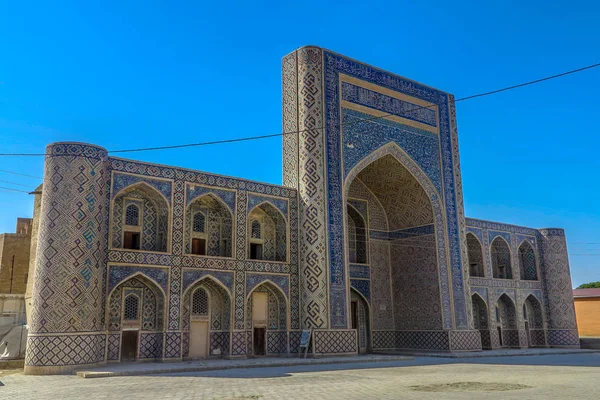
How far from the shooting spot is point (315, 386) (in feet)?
25.3

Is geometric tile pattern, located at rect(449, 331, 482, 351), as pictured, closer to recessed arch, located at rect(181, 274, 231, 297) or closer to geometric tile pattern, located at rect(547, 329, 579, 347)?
geometric tile pattern, located at rect(547, 329, 579, 347)

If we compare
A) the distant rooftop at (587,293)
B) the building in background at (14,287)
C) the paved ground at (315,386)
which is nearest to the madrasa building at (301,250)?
the building in background at (14,287)

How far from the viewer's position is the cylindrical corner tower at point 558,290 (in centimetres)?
2103

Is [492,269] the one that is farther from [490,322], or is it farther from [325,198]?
[325,198]

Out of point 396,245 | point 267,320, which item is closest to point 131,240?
point 267,320

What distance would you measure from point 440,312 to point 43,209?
11.0 meters

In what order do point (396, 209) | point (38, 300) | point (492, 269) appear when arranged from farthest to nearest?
1. point (492, 269)
2. point (396, 209)
3. point (38, 300)

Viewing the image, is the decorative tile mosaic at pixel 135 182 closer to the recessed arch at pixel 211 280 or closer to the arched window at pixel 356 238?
the recessed arch at pixel 211 280

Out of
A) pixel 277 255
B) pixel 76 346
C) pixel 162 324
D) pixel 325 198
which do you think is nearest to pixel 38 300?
pixel 76 346

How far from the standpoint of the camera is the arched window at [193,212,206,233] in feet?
46.1

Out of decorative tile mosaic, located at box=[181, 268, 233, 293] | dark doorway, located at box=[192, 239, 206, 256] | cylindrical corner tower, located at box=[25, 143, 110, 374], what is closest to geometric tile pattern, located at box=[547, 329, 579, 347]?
decorative tile mosaic, located at box=[181, 268, 233, 293]

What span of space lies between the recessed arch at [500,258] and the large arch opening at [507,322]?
1.01 metres

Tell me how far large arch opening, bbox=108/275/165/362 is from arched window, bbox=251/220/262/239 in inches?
124

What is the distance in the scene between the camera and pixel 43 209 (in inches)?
447
